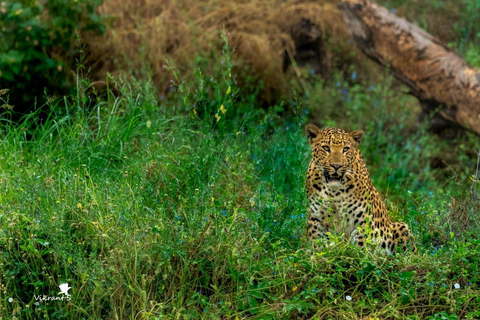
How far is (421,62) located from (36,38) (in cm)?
442

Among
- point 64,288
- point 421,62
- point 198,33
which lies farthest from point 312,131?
point 198,33

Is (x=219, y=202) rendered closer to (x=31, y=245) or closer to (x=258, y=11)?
(x=31, y=245)

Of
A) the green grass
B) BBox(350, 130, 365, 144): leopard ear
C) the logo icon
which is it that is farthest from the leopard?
the logo icon

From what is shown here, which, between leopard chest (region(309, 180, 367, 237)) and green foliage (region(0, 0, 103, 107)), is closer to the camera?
leopard chest (region(309, 180, 367, 237))

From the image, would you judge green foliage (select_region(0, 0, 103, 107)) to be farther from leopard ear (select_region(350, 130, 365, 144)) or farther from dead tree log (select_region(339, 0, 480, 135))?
leopard ear (select_region(350, 130, 365, 144))

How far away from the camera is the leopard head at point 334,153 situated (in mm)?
5074

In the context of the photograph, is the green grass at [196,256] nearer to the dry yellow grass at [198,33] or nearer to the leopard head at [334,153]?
the leopard head at [334,153]

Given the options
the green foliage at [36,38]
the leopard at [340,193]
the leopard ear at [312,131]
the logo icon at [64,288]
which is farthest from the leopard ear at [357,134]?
the green foliage at [36,38]

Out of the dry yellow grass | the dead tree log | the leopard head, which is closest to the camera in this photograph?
the leopard head

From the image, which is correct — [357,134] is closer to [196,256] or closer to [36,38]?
[196,256]

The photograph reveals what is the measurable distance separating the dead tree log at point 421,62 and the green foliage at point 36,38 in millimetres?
3130

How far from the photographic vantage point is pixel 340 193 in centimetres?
512

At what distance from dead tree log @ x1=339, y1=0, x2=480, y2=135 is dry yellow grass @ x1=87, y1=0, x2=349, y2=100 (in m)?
1.41

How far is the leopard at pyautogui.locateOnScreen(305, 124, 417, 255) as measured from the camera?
5.08 meters
